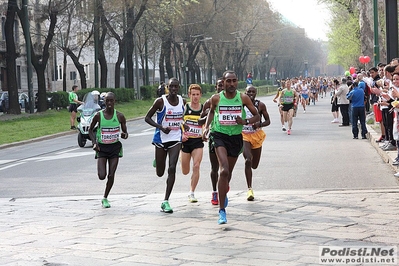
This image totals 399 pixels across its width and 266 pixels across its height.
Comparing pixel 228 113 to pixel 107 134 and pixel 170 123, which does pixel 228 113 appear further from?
pixel 107 134

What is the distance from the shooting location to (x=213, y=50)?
3371 inches

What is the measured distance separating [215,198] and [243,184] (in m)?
2.33

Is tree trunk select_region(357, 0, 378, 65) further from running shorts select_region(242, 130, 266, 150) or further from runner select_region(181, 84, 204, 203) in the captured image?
runner select_region(181, 84, 204, 203)

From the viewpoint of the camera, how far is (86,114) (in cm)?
2194

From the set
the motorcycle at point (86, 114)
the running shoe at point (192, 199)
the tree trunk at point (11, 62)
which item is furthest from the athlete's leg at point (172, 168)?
the tree trunk at point (11, 62)

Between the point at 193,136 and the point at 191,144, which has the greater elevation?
the point at 193,136

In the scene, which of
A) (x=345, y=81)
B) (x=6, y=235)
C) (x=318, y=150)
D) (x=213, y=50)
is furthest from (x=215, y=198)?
(x=213, y=50)

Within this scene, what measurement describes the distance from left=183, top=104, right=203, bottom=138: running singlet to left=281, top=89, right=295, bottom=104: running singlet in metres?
13.4

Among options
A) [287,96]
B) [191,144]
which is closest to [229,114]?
[191,144]

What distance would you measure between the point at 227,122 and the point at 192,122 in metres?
1.60

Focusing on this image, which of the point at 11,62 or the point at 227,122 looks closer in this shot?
the point at 227,122

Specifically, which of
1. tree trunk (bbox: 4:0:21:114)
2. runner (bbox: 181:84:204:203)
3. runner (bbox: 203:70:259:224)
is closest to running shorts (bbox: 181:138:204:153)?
runner (bbox: 181:84:204:203)

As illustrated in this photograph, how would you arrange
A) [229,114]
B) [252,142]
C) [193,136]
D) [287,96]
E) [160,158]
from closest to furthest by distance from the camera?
[229,114]
[160,158]
[193,136]
[252,142]
[287,96]

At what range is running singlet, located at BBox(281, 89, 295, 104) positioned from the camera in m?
24.0
